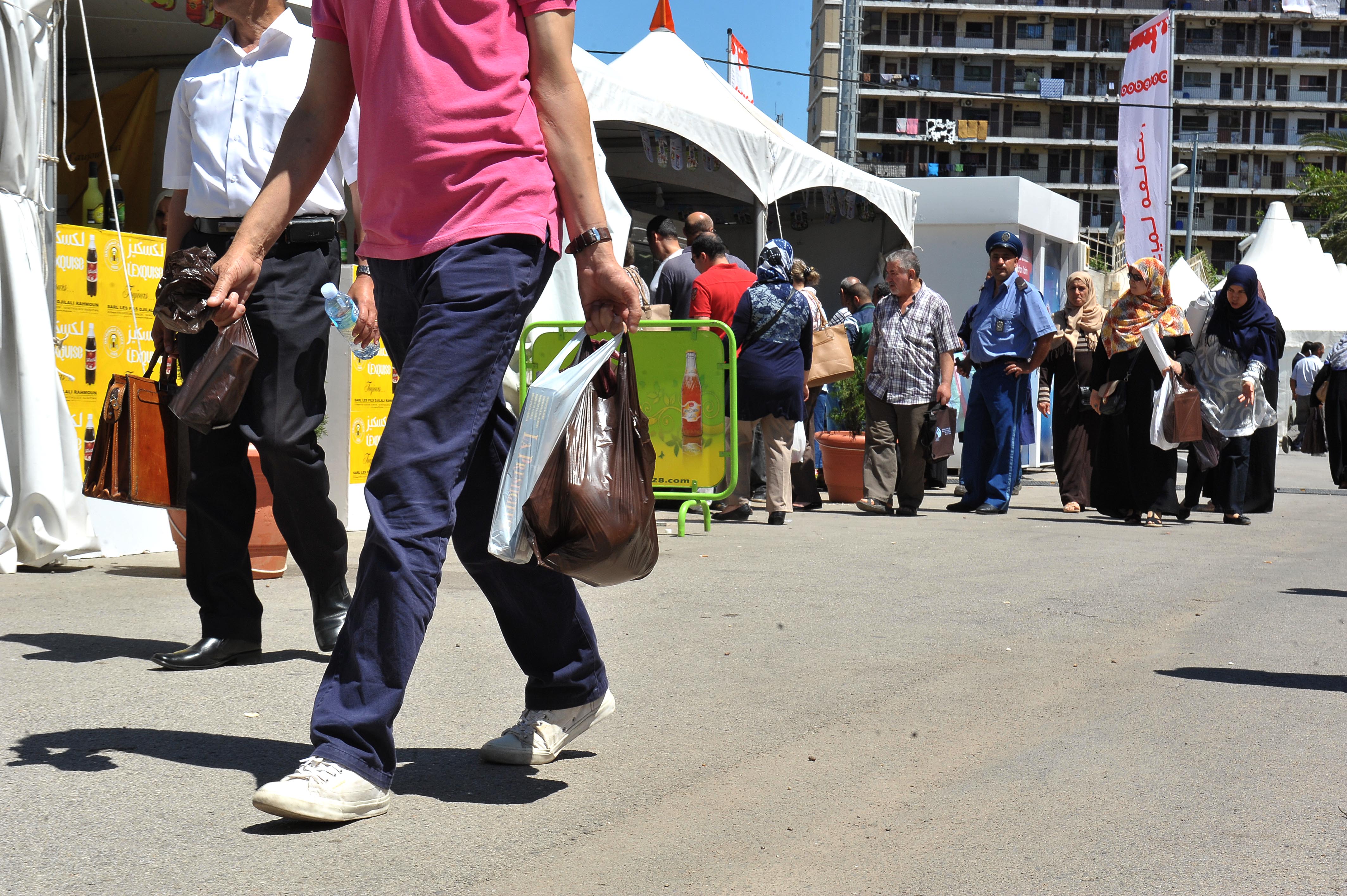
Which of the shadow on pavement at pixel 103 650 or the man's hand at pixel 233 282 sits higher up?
the man's hand at pixel 233 282

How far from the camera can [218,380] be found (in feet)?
12.8

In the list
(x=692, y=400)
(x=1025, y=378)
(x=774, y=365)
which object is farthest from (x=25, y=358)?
(x=1025, y=378)

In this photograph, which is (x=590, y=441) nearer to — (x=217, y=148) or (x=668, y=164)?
(x=217, y=148)

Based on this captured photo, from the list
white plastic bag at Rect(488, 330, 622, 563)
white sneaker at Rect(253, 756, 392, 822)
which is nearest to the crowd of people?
white plastic bag at Rect(488, 330, 622, 563)

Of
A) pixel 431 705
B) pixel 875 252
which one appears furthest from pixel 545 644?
pixel 875 252

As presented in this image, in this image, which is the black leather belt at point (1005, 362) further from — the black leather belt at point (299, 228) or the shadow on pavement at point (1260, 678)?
the black leather belt at point (299, 228)

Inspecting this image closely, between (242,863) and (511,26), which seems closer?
(242,863)

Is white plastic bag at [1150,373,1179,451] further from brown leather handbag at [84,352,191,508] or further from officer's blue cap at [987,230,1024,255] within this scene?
brown leather handbag at [84,352,191,508]

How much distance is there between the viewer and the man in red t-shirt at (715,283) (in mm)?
9875

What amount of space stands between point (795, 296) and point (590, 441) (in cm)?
685

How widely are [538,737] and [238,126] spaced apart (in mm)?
2294

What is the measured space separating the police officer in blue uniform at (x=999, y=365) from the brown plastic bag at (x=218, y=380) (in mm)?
7840

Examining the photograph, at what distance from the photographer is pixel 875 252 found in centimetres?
1811

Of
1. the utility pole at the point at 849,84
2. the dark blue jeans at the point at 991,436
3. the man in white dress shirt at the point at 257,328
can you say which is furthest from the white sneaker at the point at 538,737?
the utility pole at the point at 849,84
